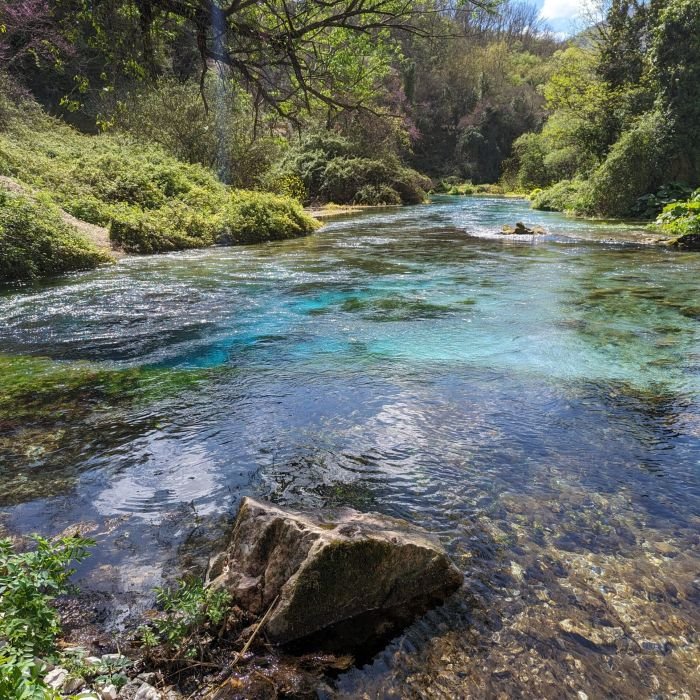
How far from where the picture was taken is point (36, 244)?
10.5 meters

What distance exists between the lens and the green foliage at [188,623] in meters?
2.27

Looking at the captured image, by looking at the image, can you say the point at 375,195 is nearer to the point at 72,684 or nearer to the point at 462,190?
the point at 462,190

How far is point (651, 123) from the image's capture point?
21.4 metres

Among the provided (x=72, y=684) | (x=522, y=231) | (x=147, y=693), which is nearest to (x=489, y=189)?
(x=522, y=231)

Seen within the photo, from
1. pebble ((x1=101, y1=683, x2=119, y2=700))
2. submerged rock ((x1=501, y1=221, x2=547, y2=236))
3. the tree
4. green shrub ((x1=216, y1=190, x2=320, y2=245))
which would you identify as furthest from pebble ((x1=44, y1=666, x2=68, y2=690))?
submerged rock ((x1=501, y1=221, x2=547, y2=236))

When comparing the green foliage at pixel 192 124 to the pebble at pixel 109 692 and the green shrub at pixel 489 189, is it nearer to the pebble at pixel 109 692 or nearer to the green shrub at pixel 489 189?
the pebble at pixel 109 692

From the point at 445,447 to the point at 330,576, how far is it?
1.86m

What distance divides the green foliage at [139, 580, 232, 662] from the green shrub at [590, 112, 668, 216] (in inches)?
928

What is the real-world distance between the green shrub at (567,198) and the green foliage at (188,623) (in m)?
24.4

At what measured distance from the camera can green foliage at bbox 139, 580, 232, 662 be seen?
7.43ft

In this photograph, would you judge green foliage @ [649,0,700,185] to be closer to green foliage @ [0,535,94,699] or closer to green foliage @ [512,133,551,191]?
green foliage @ [512,133,551,191]

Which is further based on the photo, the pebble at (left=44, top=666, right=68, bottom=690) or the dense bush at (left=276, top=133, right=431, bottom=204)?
the dense bush at (left=276, top=133, right=431, bottom=204)

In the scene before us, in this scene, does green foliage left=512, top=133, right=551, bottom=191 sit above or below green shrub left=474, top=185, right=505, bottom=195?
above

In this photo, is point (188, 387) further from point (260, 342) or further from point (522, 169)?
point (522, 169)
